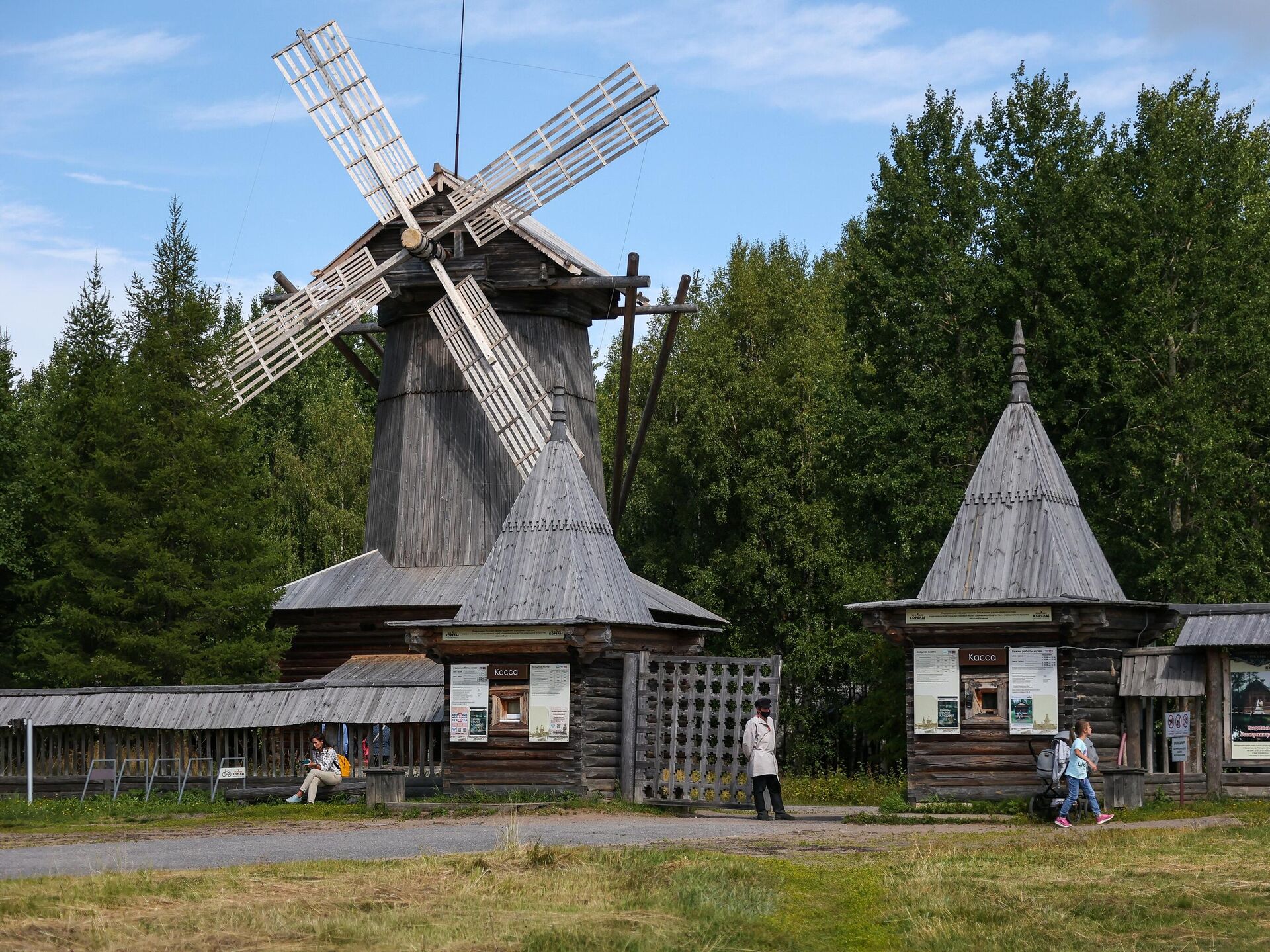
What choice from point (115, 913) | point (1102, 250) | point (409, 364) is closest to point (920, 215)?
point (1102, 250)

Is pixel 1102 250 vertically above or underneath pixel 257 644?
above

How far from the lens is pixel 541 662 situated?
22.3 meters

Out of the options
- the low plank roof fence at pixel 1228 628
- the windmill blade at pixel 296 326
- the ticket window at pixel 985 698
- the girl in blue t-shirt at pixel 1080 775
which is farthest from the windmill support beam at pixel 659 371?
the girl in blue t-shirt at pixel 1080 775

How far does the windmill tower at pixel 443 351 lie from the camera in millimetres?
29797

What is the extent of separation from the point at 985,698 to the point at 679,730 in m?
4.18

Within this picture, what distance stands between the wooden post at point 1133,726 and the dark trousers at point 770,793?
4.47 meters

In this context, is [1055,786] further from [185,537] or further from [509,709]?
[185,537]

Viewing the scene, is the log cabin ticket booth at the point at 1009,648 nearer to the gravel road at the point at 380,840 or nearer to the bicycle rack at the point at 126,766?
the gravel road at the point at 380,840

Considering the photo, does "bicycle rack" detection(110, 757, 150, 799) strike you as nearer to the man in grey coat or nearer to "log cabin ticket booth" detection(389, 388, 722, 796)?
"log cabin ticket booth" detection(389, 388, 722, 796)

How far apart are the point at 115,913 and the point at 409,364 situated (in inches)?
837

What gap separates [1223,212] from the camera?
31594 millimetres

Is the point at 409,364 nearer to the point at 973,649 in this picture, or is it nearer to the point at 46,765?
the point at 46,765

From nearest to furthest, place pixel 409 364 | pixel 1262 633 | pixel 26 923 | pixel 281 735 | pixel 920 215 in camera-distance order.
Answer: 1. pixel 26 923
2. pixel 1262 633
3. pixel 281 735
4. pixel 409 364
5. pixel 920 215

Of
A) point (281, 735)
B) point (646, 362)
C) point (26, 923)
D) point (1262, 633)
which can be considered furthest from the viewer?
point (646, 362)
